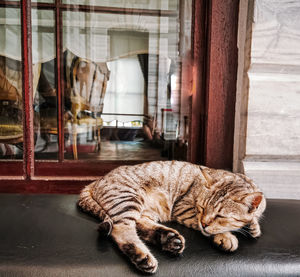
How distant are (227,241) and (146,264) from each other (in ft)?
0.87

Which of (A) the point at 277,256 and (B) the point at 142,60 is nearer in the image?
(A) the point at 277,256

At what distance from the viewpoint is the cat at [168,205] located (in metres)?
0.71

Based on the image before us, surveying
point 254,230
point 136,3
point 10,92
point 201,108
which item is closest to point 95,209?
point 254,230

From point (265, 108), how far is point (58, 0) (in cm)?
143

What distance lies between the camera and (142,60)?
4770 mm

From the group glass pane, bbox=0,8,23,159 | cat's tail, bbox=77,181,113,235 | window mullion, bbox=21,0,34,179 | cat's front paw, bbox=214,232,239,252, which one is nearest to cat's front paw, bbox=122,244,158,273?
cat's tail, bbox=77,181,113,235

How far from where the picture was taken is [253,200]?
0.78m

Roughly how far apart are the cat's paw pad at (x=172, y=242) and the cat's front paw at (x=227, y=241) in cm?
12

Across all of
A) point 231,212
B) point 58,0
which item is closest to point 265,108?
point 231,212

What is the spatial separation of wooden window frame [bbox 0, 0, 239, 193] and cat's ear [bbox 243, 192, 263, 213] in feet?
1.47

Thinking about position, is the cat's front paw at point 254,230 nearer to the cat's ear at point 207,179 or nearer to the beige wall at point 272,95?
the cat's ear at point 207,179

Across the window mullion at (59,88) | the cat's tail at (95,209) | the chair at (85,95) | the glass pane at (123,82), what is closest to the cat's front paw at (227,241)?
the cat's tail at (95,209)

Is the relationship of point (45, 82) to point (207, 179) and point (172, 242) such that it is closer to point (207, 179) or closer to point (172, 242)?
point (207, 179)

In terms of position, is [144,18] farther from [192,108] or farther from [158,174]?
[158,174]
